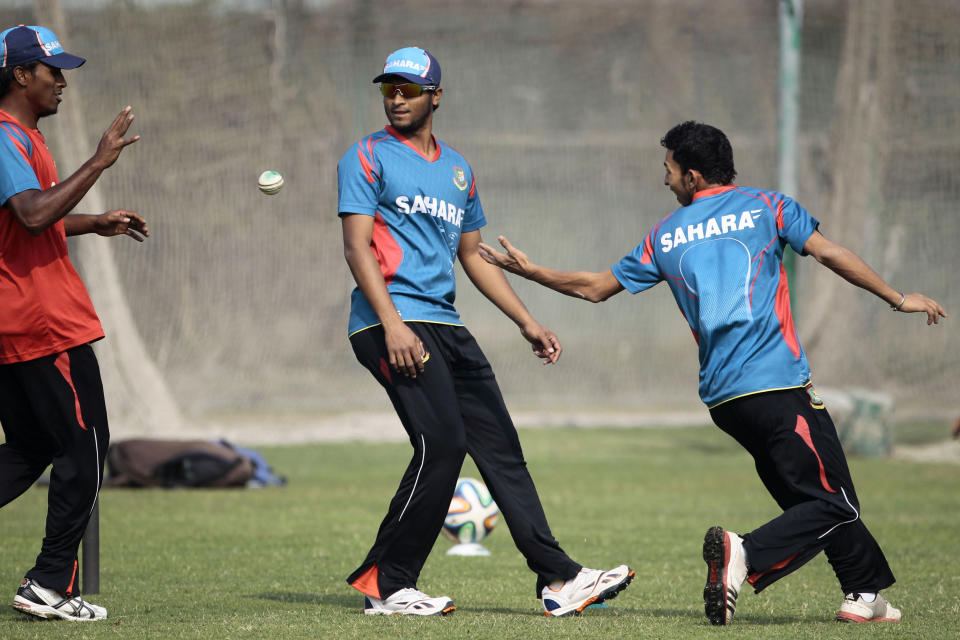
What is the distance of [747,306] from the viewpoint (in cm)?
507

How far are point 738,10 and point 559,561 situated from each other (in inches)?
644

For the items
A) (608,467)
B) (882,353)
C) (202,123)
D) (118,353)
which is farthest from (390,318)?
(882,353)

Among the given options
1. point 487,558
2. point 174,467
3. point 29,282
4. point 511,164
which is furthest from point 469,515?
point 511,164

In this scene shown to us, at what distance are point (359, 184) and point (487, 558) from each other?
332cm

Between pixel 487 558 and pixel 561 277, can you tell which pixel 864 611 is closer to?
pixel 561 277

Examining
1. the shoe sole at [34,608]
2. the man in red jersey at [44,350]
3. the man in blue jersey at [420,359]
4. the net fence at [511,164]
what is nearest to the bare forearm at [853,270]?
the man in blue jersey at [420,359]

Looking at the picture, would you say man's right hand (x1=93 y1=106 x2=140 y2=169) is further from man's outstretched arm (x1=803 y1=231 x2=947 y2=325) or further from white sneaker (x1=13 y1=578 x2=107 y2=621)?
man's outstretched arm (x1=803 y1=231 x2=947 y2=325)

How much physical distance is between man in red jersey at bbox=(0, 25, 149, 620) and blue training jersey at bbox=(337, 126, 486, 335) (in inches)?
38.3

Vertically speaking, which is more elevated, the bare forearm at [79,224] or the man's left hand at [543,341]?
the bare forearm at [79,224]

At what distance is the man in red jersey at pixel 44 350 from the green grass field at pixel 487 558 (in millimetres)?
312

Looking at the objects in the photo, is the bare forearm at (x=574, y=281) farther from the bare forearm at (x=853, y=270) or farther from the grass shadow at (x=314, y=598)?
the grass shadow at (x=314, y=598)

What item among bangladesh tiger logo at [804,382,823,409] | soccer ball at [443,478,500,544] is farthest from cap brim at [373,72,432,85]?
soccer ball at [443,478,500,544]

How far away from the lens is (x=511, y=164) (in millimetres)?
19781

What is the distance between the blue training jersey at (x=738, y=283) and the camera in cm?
505
